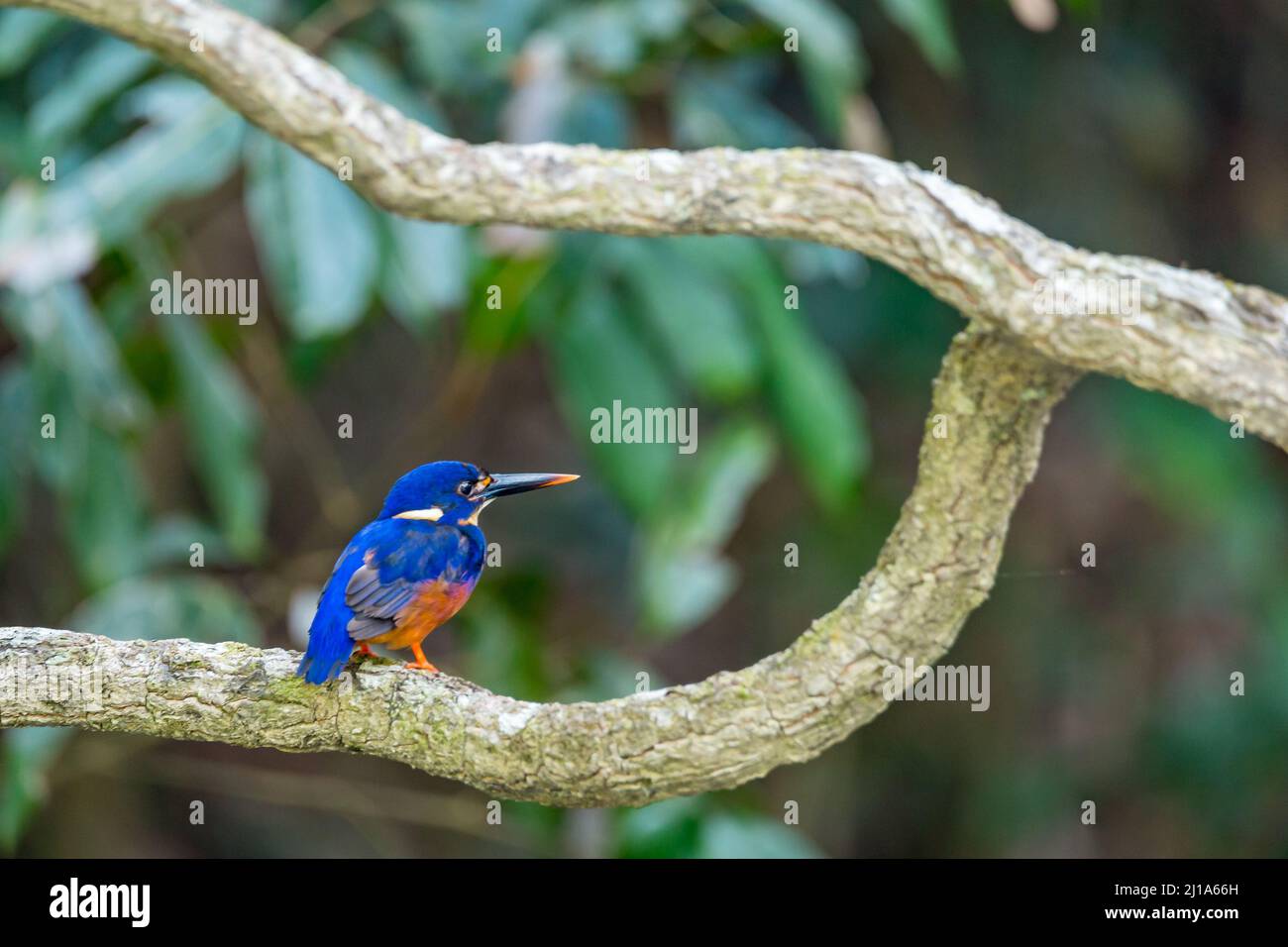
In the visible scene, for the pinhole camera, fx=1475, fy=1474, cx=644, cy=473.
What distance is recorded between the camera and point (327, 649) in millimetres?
1929

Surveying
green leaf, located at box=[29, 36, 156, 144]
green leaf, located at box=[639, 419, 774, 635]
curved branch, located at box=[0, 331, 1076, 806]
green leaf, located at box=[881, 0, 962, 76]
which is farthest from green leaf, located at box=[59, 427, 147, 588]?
green leaf, located at box=[881, 0, 962, 76]

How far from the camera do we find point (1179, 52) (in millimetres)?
6059

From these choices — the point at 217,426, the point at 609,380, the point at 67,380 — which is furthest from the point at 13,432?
the point at 609,380

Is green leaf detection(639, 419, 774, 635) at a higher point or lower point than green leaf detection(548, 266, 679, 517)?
lower

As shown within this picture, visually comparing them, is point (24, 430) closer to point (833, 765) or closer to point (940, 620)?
point (940, 620)

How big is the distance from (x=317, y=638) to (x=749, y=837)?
6.24 ft

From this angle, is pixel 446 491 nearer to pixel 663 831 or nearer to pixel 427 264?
pixel 427 264

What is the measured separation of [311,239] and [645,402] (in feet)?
3.23

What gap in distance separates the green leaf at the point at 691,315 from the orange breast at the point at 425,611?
1.43 metres

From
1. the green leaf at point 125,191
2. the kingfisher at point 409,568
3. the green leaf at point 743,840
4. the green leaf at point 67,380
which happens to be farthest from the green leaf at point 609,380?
the kingfisher at point 409,568

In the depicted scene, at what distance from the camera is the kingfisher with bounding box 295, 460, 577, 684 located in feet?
6.44

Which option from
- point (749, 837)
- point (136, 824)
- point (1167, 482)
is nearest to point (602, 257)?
point (749, 837)

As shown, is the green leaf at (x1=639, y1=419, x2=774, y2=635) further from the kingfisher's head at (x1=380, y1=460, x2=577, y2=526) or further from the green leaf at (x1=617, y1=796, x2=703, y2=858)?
the kingfisher's head at (x1=380, y1=460, x2=577, y2=526)

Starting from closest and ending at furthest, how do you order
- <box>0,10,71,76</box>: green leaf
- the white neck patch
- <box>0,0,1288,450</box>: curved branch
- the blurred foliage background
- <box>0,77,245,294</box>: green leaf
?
1. <box>0,0,1288,450</box>: curved branch
2. the white neck patch
3. <box>0,77,245,294</box>: green leaf
4. <box>0,10,71,76</box>: green leaf
5. the blurred foliage background
